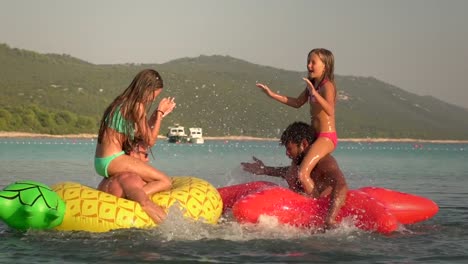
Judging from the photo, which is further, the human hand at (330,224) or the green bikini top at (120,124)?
the human hand at (330,224)

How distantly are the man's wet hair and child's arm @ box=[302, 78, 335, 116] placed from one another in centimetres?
48

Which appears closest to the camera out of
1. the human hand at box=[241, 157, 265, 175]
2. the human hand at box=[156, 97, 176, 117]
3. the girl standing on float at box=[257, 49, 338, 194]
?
the girl standing on float at box=[257, 49, 338, 194]

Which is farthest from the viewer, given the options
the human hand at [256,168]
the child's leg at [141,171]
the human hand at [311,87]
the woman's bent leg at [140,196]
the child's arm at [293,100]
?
the human hand at [256,168]

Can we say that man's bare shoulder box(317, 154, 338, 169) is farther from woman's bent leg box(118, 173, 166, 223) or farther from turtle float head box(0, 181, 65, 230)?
turtle float head box(0, 181, 65, 230)

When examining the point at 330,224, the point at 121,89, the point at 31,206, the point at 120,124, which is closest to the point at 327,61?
the point at 330,224

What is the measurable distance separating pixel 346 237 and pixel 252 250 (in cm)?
144

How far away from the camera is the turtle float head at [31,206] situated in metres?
8.24

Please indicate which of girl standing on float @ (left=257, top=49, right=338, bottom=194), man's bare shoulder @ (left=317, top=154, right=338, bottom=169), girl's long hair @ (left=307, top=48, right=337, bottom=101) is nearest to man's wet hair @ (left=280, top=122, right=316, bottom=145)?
girl standing on float @ (left=257, top=49, right=338, bottom=194)

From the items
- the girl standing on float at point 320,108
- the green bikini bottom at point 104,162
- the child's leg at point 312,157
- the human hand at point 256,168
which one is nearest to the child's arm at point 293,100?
the girl standing on float at point 320,108

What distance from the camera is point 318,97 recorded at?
9.05 m

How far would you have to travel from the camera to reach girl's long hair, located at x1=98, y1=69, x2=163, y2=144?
882cm

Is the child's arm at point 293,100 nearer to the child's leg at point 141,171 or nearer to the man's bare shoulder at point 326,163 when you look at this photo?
the man's bare shoulder at point 326,163

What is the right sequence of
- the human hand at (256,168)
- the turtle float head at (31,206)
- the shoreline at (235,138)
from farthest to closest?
the shoreline at (235,138) → the human hand at (256,168) → the turtle float head at (31,206)

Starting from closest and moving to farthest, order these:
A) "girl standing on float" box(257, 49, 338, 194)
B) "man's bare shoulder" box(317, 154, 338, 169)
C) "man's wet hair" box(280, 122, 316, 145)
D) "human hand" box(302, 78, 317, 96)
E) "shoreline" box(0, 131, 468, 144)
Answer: "human hand" box(302, 78, 317, 96), "girl standing on float" box(257, 49, 338, 194), "man's bare shoulder" box(317, 154, 338, 169), "man's wet hair" box(280, 122, 316, 145), "shoreline" box(0, 131, 468, 144)
